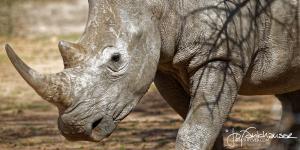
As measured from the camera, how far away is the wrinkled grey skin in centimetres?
486

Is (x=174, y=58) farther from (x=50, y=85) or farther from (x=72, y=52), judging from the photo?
(x=50, y=85)

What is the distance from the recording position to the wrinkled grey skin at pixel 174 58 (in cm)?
486

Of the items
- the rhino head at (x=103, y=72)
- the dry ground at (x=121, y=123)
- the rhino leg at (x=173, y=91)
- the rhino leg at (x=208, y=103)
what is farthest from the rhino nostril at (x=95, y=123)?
the dry ground at (x=121, y=123)

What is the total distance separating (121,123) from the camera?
917 cm

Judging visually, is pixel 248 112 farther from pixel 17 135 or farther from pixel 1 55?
pixel 1 55

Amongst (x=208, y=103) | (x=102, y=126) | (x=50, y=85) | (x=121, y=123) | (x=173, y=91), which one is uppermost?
(x=50, y=85)

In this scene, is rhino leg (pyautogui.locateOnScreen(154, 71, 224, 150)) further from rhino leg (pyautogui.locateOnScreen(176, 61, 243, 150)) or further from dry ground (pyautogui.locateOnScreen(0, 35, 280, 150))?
dry ground (pyautogui.locateOnScreen(0, 35, 280, 150))

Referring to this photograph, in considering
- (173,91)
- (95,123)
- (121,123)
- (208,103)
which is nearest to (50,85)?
(95,123)

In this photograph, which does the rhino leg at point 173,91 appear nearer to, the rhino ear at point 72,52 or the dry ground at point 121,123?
the rhino ear at point 72,52

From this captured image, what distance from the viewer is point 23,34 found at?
1764 cm

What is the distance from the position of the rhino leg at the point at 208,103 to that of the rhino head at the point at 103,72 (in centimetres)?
34

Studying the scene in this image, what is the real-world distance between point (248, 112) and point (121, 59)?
503 cm

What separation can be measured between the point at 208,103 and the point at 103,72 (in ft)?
2.30

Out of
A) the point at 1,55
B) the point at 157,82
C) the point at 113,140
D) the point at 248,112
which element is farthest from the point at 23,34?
the point at 157,82
